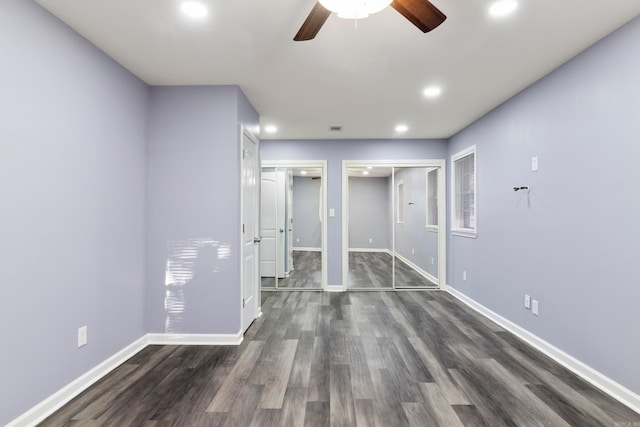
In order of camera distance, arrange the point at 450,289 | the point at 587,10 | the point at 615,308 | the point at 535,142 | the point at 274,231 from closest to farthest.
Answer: the point at 587,10, the point at 615,308, the point at 535,142, the point at 450,289, the point at 274,231

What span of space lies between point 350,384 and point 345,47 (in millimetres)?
2458

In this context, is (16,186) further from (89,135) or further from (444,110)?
(444,110)

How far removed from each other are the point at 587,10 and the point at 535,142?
1220 mm

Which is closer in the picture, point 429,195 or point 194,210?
point 194,210

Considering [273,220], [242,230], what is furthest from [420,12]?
[273,220]

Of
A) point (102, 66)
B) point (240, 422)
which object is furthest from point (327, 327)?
point (102, 66)

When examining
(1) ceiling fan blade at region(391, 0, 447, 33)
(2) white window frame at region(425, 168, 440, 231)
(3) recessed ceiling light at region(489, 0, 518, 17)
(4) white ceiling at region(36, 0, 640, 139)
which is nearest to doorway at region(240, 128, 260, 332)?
(4) white ceiling at region(36, 0, 640, 139)

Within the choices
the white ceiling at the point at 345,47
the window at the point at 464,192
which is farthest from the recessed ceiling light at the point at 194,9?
the window at the point at 464,192

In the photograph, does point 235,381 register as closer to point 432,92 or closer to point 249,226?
point 249,226

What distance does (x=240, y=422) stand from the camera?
5.84 ft

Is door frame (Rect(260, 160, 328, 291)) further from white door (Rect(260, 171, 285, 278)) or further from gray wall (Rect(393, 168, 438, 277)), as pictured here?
gray wall (Rect(393, 168, 438, 277))

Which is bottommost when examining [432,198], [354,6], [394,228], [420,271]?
[420,271]

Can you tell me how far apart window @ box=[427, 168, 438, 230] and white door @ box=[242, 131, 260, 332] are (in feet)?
9.97

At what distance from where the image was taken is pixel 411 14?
4.92 ft
